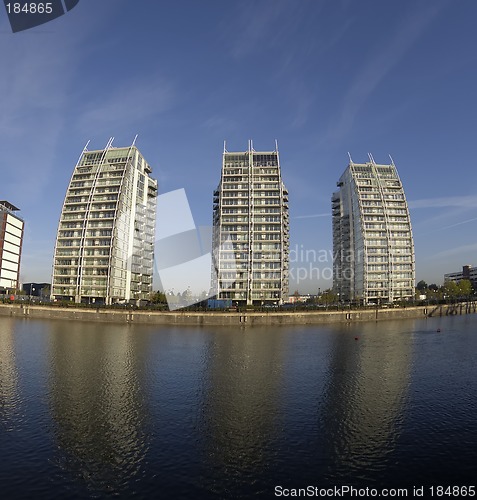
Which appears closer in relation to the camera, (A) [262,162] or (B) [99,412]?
(B) [99,412]

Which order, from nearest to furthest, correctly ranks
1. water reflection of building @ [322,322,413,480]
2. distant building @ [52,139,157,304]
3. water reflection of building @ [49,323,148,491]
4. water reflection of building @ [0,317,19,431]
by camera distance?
water reflection of building @ [49,323,148,491] < water reflection of building @ [322,322,413,480] < water reflection of building @ [0,317,19,431] < distant building @ [52,139,157,304]

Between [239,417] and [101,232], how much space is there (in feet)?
452

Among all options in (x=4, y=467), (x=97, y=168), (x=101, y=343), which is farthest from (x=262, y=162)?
(x=4, y=467)

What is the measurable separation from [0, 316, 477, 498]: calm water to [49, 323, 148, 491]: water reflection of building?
115 mm

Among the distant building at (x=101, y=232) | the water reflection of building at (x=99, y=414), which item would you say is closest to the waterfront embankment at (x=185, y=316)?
the distant building at (x=101, y=232)

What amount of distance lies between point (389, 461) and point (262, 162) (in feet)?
493

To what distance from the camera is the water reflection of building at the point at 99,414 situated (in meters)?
20.4

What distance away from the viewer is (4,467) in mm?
20250

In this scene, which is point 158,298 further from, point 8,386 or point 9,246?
point 8,386

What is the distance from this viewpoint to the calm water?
63.1 ft

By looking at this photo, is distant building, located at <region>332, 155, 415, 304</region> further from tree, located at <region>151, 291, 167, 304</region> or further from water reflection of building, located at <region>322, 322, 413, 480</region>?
water reflection of building, located at <region>322, 322, 413, 480</region>

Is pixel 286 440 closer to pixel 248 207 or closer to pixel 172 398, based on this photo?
pixel 172 398

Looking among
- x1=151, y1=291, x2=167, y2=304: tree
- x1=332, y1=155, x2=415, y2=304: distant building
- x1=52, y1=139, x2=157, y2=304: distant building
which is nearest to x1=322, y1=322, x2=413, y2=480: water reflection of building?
x1=52, y1=139, x2=157, y2=304: distant building

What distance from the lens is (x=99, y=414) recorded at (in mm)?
27938
